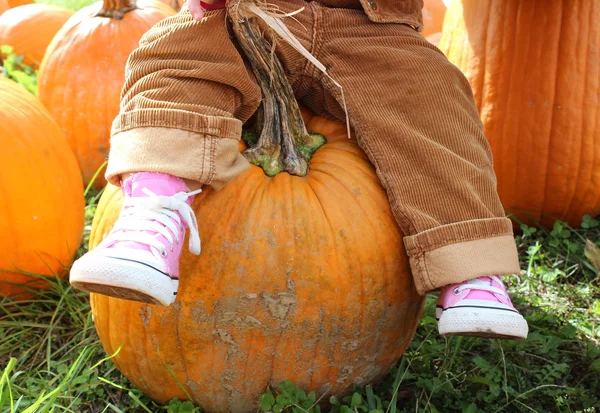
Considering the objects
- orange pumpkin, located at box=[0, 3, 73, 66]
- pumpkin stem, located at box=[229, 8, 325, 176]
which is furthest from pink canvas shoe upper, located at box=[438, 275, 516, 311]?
orange pumpkin, located at box=[0, 3, 73, 66]

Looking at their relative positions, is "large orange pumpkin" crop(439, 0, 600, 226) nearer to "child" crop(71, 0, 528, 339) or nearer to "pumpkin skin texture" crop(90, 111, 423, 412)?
"child" crop(71, 0, 528, 339)

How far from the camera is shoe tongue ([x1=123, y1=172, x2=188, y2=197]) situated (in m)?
1.81

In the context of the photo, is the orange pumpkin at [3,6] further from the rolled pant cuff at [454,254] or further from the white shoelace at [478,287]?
the white shoelace at [478,287]

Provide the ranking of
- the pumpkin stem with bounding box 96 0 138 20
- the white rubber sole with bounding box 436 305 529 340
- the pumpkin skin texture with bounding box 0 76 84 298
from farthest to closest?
the pumpkin stem with bounding box 96 0 138 20, the pumpkin skin texture with bounding box 0 76 84 298, the white rubber sole with bounding box 436 305 529 340

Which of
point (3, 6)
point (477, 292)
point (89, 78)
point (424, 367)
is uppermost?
point (477, 292)

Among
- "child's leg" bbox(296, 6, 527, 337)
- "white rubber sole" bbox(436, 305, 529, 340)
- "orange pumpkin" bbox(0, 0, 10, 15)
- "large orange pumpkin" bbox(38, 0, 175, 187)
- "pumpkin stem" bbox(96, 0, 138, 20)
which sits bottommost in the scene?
"orange pumpkin" bbox(0, 0, 10, 15)

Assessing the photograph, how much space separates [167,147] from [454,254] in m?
0.83

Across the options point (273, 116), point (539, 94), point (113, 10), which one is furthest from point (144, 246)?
point (113, 10)

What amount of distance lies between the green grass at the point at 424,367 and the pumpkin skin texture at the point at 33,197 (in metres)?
0.12

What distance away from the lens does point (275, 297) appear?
1.90 meters

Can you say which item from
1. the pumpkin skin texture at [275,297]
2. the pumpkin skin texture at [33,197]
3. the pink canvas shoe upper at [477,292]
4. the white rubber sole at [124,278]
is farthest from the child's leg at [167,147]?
the pumpkin skin texture at [33,197]

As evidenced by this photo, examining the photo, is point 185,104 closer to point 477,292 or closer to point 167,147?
point 167,147

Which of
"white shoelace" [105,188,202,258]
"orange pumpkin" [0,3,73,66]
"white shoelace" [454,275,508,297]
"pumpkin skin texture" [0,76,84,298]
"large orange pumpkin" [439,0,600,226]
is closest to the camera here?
"white shoelace" [105,188,202,258]

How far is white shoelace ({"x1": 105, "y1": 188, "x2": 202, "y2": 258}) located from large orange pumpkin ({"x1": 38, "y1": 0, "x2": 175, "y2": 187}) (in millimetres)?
1857
